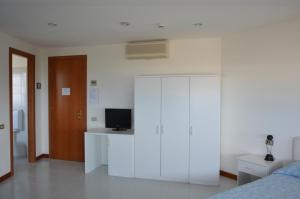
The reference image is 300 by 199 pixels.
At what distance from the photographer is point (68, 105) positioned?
4.82 metres

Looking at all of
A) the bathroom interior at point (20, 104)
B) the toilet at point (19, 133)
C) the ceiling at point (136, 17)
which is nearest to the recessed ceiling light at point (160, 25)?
the ceiling at point (136, 17)

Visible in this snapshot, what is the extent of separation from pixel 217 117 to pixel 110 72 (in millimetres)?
2303

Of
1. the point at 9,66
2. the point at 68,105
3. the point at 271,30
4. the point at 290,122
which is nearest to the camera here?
the point at 290,122

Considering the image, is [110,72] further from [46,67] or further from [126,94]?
[46,67]

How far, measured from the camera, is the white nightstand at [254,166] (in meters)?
2.93

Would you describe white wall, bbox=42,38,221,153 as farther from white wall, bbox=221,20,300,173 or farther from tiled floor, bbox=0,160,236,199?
tiled floor, bbox=0,160,236,199

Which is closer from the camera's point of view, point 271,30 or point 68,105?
point 271,30

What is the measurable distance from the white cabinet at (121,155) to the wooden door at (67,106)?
1113 millimetres

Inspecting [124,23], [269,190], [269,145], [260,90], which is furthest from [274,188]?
[124,23]

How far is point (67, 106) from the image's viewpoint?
4.83 m

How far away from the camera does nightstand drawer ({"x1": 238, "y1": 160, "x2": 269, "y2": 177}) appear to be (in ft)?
9.61

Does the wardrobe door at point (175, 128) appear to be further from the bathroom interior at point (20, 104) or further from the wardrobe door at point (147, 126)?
the bathroom interior at point (20, 104)

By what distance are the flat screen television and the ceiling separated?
1.37 m

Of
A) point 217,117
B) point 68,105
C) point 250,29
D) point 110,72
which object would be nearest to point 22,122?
point 68,105
